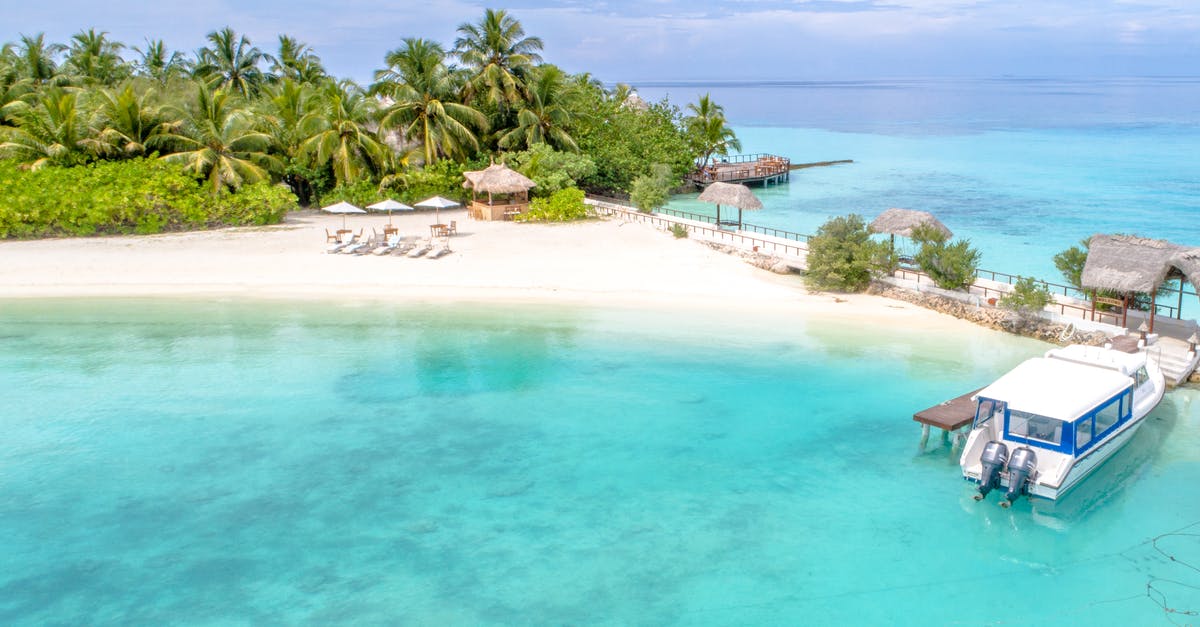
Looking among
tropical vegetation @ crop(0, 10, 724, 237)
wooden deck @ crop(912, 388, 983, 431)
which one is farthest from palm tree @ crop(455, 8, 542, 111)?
wooden deck @ crop(912, 388, 983, 431)

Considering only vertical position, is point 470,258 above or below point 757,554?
above

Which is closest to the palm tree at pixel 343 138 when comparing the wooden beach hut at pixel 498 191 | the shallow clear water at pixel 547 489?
the wooden beach hut at pixel 498 191

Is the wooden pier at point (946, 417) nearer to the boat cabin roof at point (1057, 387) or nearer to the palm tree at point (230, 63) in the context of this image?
the boat cabin roof at point (1057, 387)

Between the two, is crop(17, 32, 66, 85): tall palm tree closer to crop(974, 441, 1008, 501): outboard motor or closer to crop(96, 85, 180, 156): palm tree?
crop(96, 85, 180, 156): palm tree

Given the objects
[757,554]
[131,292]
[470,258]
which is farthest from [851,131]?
[757,554]

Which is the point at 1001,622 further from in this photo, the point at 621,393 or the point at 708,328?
the point at 708,328
